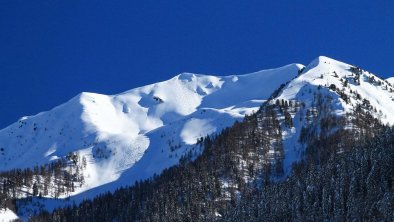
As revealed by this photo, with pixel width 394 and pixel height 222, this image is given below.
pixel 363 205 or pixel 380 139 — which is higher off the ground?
pixel 380 139

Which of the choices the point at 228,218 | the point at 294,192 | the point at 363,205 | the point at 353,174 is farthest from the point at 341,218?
the point at 228,218

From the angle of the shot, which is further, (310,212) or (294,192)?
(294,192)

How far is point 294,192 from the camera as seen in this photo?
183250mm

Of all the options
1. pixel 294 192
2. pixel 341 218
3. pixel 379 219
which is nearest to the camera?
pixel 379 219

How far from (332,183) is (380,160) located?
42.1 ft

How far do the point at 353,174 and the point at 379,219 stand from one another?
31383 millimetres

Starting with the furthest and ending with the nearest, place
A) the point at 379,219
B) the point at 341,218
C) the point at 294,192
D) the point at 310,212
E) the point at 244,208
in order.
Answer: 1. the point at 244,208
2. the point at 294,192
3. the point at 310,212
4. the point at 341,218
5. the point at 379,219

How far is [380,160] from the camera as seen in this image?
16750cm

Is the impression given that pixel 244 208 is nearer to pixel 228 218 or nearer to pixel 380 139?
pixel 228 218

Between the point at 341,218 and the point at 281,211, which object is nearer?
the point at 341,218

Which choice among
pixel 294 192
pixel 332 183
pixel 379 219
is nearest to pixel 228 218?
pixel 294 192

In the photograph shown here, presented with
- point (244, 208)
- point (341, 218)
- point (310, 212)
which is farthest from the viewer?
point (244, 208)

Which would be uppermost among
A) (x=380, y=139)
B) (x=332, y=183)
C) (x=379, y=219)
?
(x=380, y=139)

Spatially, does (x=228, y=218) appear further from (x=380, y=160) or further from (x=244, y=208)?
(x=380, y=160)
